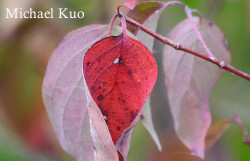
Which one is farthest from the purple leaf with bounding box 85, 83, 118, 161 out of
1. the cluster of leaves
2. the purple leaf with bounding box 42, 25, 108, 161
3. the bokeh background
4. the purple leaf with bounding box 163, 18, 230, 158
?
the bokeh background

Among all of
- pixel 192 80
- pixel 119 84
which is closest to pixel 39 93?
pixel 192 80

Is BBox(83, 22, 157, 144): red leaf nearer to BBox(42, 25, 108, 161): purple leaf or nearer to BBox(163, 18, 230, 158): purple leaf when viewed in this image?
BBox(42, 25, 108, 161): purple leaf

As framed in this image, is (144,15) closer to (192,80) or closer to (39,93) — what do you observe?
(192,80)

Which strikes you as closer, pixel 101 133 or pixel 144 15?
pixel 101 133

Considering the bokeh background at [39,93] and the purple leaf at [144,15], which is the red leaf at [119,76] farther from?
the bokeh background at [39,93]

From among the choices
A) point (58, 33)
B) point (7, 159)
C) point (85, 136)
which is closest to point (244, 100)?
point (58, 33)

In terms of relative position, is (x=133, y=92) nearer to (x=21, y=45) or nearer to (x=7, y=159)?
(x=21, y=45)

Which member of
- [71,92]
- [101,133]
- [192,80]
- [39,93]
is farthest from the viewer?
[39,93]
